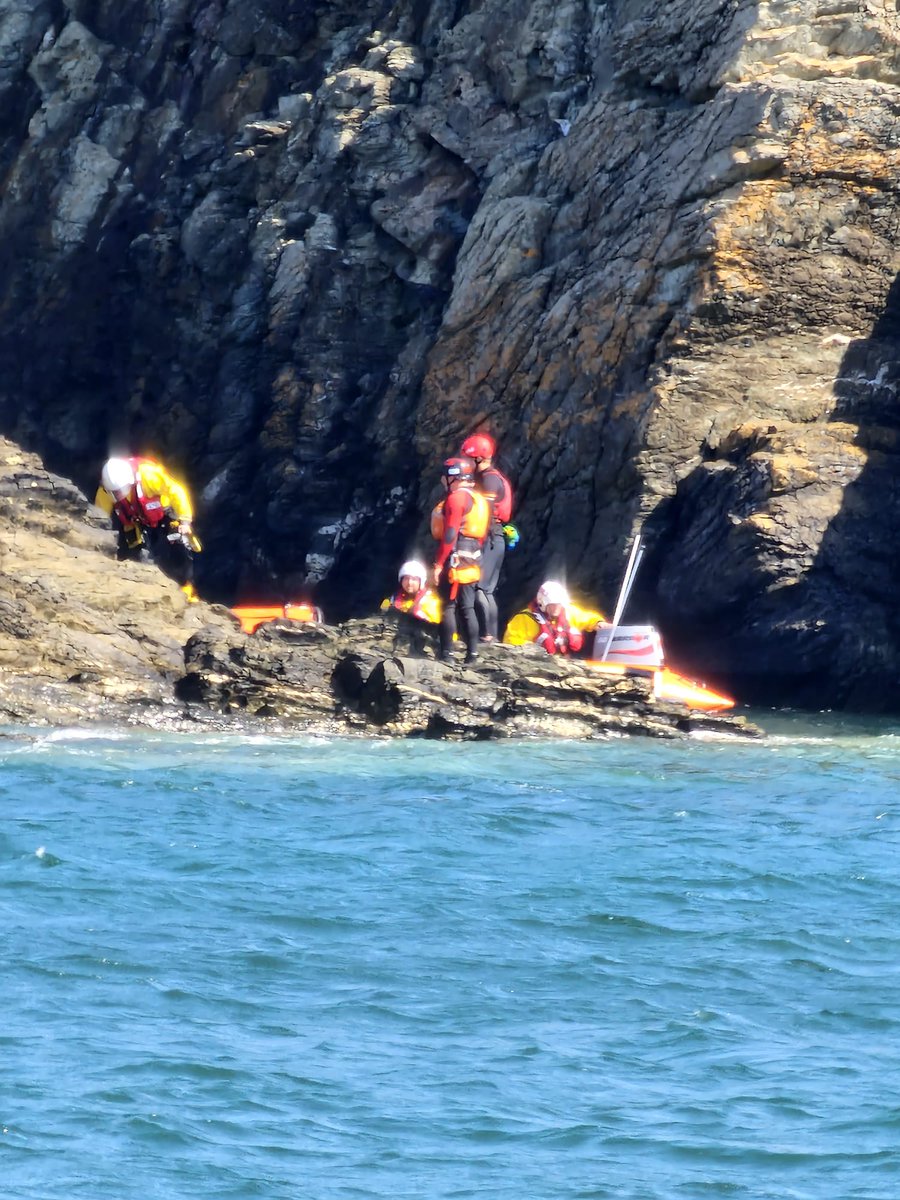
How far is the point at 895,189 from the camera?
21.8 m

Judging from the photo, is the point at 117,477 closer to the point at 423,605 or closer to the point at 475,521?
the point at 423,605

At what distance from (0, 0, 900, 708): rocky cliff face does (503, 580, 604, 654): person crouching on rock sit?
1449 millimetres

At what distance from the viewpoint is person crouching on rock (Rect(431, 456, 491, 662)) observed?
1900cm

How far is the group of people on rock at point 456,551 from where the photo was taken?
19.2m

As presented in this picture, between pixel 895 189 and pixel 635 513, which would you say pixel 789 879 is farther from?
pixel 895 189

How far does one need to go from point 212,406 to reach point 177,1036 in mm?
19595

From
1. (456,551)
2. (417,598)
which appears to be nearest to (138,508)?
(417,598)

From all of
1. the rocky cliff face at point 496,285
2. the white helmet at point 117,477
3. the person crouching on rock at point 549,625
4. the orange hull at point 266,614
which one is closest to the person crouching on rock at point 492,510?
the person crouching on rock at point 549,625

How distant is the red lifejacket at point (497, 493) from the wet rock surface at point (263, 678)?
5.69 ft

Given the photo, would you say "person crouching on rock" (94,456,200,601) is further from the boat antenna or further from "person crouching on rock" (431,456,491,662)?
the boat antenna

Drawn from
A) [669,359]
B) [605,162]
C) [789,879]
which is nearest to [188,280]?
[605,162]

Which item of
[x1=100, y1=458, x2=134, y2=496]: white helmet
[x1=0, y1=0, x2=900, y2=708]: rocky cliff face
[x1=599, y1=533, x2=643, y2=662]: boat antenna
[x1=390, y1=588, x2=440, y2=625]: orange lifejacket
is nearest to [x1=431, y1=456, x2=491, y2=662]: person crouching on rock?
[x1=390, y1=588, x2=440, y2=625]: orange lifejacket

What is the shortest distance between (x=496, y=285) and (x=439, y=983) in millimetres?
14964

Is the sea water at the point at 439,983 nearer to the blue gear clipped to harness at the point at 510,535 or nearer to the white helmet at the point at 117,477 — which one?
the blue gear clipped to harness at the point at 510,535
